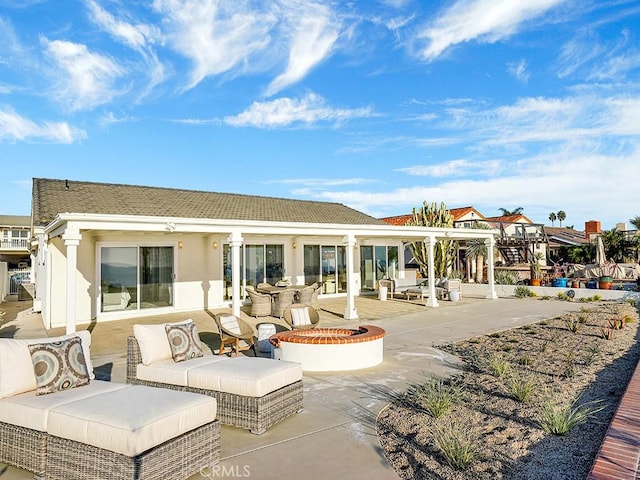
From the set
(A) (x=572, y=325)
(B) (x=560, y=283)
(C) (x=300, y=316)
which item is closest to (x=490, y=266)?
(B) (x=560, y=283)

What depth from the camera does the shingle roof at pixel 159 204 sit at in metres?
13.2

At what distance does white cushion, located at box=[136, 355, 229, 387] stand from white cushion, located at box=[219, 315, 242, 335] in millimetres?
2493

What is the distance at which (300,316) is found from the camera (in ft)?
31.7

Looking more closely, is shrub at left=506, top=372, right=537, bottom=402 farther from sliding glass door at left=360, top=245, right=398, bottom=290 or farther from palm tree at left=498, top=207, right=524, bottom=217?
palm tree at left=498, top=207, right=524, bottom=217

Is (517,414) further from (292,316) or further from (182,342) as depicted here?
(292,316)

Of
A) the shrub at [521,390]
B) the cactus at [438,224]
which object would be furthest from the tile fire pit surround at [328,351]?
the cactus at [438,224]

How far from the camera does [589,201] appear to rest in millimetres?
28250

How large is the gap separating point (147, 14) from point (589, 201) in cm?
2853

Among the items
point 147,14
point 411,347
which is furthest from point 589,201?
point 147,14

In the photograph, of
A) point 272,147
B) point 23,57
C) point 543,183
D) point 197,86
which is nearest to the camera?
point 23,57

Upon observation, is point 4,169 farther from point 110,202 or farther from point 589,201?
point 589,201

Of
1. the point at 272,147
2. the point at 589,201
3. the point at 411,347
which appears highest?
the point at 272,147

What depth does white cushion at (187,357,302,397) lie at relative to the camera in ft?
15.2

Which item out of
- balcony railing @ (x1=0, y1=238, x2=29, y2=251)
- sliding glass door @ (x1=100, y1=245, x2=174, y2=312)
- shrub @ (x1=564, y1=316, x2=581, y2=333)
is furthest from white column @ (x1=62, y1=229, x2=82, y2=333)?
balcony railing @ (x1=0, y1=238, x2=29, y2=251)
